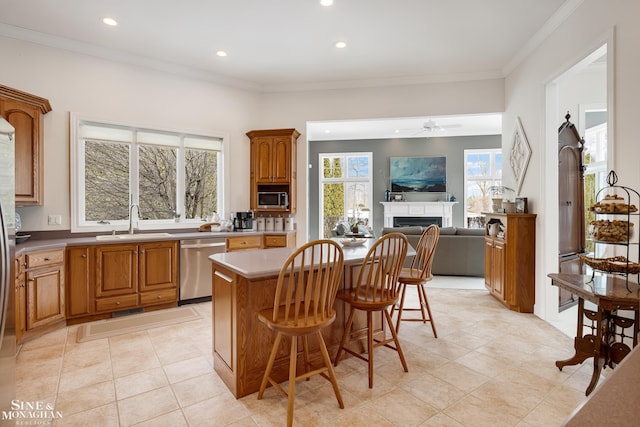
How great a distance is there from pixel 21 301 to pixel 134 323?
1.00 metres

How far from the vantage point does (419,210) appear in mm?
9156

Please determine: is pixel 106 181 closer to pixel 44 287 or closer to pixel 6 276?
pixel 44 287

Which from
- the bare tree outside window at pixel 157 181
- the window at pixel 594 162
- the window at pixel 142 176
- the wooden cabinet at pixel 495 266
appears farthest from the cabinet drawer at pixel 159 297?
the window at pixel 594 162

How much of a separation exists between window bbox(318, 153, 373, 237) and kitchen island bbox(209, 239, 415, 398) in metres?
7.14

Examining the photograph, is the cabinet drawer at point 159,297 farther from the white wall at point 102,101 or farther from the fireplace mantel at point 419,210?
the fireplace mantel at point 419,210

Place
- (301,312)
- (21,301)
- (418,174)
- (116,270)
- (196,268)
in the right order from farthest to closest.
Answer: (418,174), (196,268), (116,270), (21,301), (301,312)

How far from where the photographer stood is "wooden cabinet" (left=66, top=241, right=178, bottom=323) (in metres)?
3.55

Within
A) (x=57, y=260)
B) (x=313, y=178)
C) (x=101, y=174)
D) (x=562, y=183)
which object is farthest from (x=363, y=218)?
(x=57, y=260)

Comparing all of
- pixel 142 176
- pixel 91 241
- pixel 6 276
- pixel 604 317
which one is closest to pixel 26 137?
pixel 91 241

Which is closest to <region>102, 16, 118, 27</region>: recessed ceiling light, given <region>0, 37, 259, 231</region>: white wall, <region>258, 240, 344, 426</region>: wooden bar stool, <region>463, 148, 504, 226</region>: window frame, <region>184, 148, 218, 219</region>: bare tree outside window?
<region>0, 37, 259, 231</region>: white wall

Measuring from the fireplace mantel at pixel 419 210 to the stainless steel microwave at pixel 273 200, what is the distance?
473 cm

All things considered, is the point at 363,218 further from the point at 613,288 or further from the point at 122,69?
the point at 613,288

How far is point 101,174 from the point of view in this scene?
4316mm

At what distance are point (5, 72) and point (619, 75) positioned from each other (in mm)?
5793
